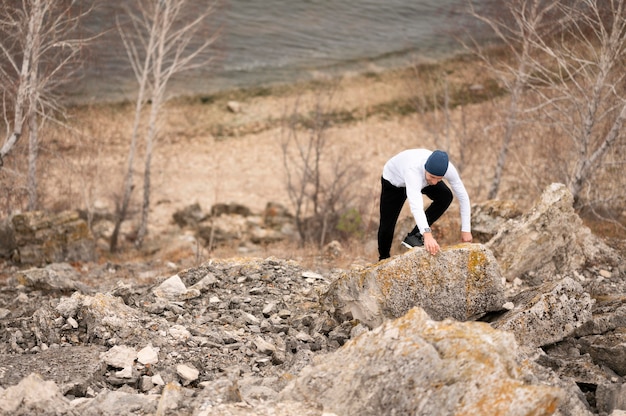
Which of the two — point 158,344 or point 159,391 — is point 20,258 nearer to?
point 158,344

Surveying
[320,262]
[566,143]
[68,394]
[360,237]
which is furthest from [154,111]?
[68,394]

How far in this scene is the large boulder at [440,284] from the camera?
21.3 ft

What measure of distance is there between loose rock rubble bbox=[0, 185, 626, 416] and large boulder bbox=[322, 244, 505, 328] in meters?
→ 0.01

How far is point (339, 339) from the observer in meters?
6.69

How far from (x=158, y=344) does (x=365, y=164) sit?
64.1 feet

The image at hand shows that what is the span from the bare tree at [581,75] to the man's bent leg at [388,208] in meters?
5.64

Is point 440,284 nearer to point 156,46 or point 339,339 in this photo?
point 339,339

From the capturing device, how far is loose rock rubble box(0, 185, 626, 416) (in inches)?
183

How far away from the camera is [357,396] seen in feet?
15.5

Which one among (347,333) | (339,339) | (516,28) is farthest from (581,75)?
(339,339)

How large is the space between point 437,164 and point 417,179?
30 centimetres

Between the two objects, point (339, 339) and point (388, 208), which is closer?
point (339, 339)

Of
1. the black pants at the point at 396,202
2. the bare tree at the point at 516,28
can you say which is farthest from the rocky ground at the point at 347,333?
the bare tree at the point at 516,28

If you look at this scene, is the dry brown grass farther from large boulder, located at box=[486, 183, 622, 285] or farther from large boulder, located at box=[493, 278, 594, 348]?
large boulder, located at box=[493, 278, 594, 348]
